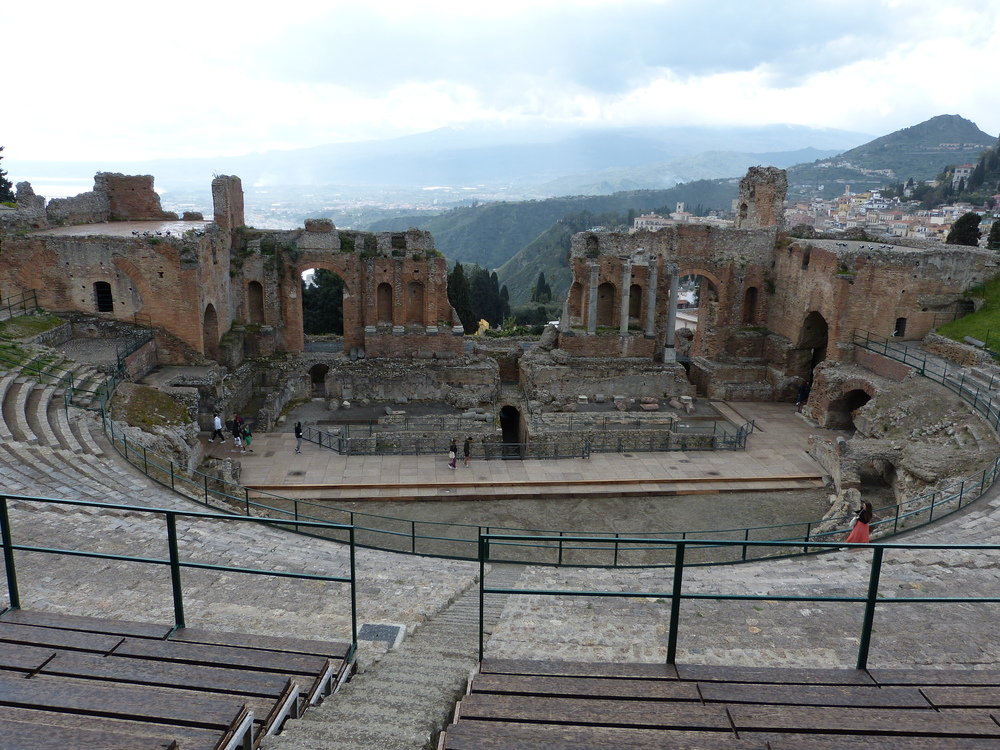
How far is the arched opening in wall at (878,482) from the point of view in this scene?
778 inches

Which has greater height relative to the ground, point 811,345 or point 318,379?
point 811,345

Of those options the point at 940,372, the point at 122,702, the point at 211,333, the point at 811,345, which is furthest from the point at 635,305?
the point at 122,702

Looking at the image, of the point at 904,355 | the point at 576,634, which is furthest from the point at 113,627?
the point at 904,355

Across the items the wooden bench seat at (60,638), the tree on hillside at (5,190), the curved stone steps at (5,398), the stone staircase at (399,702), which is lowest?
the curved stone steps at (5,398)

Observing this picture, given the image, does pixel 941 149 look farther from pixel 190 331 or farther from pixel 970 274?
pixel 190 331

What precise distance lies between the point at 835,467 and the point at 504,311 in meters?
46.6

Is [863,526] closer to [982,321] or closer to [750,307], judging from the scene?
[982,321]

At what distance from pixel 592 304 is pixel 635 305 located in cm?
337

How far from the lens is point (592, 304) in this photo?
29.9 m

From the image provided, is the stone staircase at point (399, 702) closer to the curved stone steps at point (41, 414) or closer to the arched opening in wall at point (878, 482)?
the curved stone steps at point (41, 414)

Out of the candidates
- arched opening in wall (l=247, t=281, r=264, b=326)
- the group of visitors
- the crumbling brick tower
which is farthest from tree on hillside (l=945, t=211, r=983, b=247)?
the group of visitors

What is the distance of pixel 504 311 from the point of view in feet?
217

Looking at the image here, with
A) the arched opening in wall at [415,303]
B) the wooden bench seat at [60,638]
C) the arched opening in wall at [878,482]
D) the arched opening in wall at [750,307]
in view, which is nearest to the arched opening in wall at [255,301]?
the arched opening in wall at [415,303]

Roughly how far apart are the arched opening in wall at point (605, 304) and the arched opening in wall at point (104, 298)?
20.1 metres
